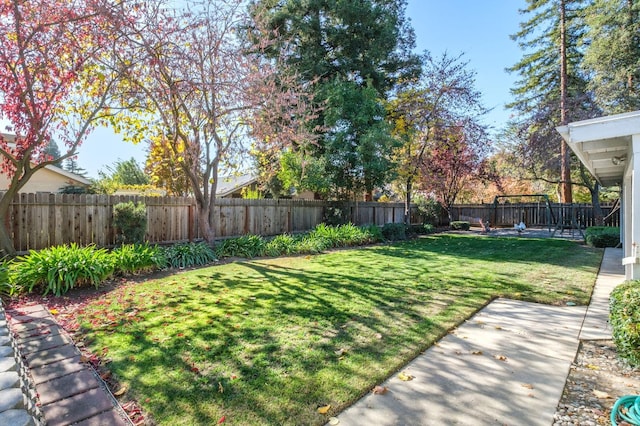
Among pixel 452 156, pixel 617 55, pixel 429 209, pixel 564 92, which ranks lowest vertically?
pixel 429 209

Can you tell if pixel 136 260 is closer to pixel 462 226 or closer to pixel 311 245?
pixel 311 245

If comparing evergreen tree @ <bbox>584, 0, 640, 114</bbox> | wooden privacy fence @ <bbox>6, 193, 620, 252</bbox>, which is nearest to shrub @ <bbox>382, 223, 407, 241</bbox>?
wooden privacy fence @ <bbox>6, 193, 620, 252</bbox>

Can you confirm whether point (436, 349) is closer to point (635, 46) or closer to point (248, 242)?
point (248, 242)

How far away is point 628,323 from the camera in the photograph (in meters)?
2.73

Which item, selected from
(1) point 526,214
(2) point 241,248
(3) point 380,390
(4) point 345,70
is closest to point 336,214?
(2) point 241,248

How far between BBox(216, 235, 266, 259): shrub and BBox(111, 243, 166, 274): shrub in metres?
1.89

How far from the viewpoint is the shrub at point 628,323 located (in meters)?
2.66

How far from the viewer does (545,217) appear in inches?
759

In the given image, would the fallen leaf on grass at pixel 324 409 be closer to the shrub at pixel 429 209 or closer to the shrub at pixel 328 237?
the shrub at pixel 328 237

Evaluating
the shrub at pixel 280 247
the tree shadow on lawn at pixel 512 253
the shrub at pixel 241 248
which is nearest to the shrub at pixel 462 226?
the tree shadow on lawn at pixel 512 253

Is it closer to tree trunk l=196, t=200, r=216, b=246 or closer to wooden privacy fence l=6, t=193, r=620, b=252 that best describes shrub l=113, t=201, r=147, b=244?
wooden privacy fence l=6, t=193, r=620, b=252

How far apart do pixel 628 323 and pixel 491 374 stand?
115cm

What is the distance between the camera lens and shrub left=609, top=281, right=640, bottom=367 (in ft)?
8.71

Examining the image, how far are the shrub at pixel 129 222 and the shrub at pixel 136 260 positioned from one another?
115 centimetres
